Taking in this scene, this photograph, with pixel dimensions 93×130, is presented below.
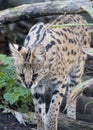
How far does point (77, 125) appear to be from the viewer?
4.45m

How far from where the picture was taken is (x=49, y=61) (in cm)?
460

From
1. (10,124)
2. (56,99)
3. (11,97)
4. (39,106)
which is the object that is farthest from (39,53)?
(10,124)

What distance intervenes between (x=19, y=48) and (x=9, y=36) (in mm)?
3604

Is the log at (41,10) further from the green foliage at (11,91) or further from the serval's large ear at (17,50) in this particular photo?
the serval's large ear at (17,50)

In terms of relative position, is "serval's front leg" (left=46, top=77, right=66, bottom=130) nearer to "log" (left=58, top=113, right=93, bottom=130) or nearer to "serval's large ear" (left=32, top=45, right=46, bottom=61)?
"log" (left=58, top=113, right=93, bottom=130)

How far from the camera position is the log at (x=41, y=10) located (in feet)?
16.8

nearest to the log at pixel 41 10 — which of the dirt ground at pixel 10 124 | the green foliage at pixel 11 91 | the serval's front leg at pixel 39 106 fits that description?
the green foliage at pixel 11 91

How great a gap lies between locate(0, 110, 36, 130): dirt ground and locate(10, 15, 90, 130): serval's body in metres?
0.19

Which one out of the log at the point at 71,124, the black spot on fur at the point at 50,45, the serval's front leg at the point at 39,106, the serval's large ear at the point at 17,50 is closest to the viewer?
the serval's large ear at the point at 17,50

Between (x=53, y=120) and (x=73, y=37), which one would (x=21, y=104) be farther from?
(x=73, y=37)

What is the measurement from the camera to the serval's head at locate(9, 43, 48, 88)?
429cm

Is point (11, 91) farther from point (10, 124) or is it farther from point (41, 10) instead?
point (41, 10)

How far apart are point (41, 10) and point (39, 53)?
3.70ft

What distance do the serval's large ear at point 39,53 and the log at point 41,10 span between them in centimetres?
86
